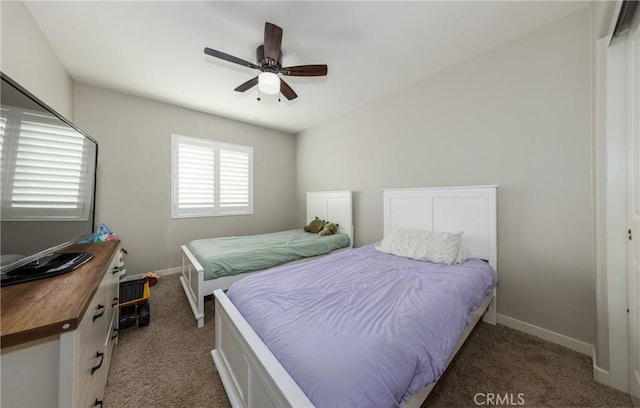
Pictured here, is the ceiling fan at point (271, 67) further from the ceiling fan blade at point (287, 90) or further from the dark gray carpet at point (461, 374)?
the dark gray carpet at point (461, 374)

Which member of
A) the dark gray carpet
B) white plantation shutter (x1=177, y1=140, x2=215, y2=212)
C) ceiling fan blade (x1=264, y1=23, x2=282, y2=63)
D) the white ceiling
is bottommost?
the dark gray carpet

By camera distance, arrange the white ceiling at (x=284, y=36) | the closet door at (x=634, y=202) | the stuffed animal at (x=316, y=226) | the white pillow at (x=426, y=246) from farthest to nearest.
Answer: the stuffed animal at (x=316, y=226), the white pillow at (x=426, y=246), the white ceiling at (x=284, y=36), the closet door at (x=634, y=202)

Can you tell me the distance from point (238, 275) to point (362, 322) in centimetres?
172

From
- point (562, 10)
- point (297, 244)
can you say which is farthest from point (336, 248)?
point (562, 10)

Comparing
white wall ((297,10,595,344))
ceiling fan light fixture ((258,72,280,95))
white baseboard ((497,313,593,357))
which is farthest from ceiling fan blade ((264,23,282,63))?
white baseboard ((497,313,593,357))

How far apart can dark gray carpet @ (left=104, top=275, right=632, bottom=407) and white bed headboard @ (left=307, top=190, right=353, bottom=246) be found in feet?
6.88

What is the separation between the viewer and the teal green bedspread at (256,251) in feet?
7.62

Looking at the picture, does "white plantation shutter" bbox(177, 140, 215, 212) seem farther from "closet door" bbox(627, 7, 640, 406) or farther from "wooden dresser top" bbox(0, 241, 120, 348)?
"closet door" bbox(627, 7, 640, 406)

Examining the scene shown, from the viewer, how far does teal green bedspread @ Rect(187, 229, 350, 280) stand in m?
2.32

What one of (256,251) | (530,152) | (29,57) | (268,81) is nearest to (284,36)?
(268,81)

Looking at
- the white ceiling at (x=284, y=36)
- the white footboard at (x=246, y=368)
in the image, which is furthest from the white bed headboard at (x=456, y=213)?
the white footboard at (x=246, y=368)

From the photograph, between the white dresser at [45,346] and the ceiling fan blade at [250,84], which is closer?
the white dresser at [45,346]

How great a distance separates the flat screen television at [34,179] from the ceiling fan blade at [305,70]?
164 centimetres

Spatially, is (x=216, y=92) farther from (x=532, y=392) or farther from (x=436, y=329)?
(x=532, y=392)
